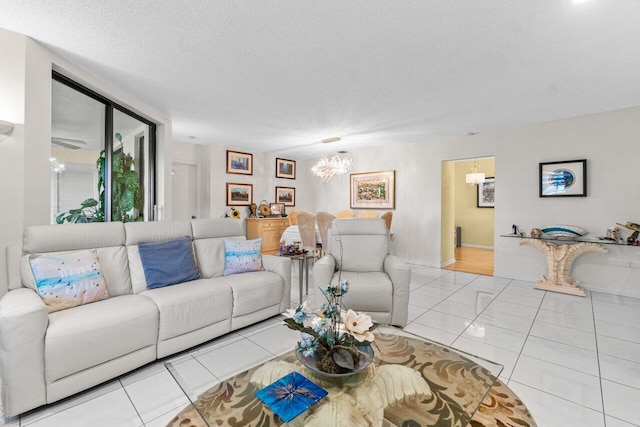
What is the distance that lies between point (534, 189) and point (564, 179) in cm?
37

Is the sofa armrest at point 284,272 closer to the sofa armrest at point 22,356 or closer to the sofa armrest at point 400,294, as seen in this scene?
the sofa armrest at point 400,294

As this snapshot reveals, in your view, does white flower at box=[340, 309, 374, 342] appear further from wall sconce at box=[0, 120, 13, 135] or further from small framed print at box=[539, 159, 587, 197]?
small framed print at box=[539, 159, 587, 197]

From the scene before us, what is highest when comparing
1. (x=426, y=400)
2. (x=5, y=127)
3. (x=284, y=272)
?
(x=5, y=127)

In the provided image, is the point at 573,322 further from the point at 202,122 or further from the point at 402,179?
the point at 202,122

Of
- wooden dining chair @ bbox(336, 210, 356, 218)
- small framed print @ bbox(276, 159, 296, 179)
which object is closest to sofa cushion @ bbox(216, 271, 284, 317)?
wooden dining chair @ bbox(336, 210, 356, 218)

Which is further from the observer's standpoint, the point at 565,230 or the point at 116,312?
the point at 565,230

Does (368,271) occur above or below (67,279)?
below

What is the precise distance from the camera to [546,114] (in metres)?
Result: 3.90

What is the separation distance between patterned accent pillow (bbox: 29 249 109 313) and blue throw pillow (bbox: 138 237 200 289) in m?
0.33

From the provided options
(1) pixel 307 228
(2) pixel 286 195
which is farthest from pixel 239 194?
(1) pixel 307 228

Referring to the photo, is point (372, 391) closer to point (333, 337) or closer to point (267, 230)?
point (333, 337)

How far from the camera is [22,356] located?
150cm

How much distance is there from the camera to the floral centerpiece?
4.28ft

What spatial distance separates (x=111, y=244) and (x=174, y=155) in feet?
13.1
